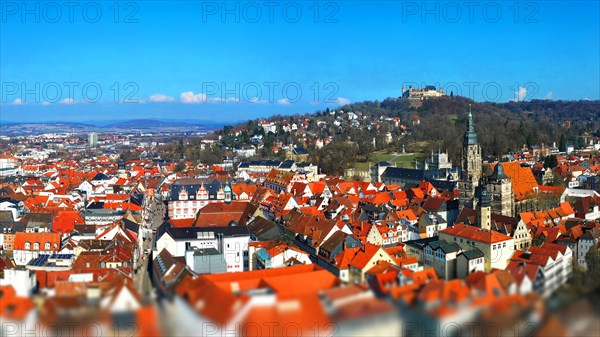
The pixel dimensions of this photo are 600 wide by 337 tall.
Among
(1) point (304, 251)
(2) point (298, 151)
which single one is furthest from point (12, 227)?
(2) point (298, 151)

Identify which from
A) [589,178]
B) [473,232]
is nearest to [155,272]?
[473,232]

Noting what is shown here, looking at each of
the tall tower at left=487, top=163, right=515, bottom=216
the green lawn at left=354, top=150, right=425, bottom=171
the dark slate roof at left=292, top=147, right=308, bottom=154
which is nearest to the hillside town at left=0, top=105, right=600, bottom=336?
the tall tower at left=487, top=163, right=515, bottom=216

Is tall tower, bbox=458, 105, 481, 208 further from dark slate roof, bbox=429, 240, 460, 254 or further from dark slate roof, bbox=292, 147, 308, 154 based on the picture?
dark slate roof, bbox=292, 147, 308, 154

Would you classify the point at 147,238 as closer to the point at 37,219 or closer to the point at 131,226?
the point at 131,226

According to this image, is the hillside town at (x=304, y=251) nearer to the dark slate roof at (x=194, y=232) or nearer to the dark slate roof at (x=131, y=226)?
the dark slate roof at (x=194, y=232)

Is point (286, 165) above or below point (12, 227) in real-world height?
above

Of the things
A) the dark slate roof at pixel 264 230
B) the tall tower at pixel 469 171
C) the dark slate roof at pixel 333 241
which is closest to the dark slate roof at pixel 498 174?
the tall tower at pixel 469 171

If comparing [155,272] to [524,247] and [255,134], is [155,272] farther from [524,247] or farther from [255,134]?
[255,134]
